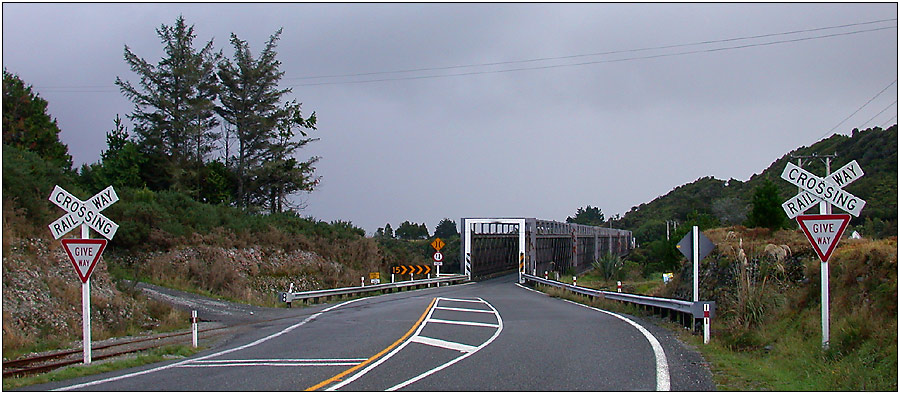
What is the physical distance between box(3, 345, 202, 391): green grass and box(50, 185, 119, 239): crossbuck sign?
223 centimetres

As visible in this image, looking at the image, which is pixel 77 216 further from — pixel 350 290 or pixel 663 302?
pixel 350 290

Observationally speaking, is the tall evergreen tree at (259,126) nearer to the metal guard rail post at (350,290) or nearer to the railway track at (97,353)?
the metal guard rail post at (350,290)

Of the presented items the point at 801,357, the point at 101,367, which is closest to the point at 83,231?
the point at 101,367

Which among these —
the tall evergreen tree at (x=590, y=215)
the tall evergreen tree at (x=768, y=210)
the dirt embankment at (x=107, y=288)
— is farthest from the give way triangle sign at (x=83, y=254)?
the tall evergreen tree at (x=590, y=215)

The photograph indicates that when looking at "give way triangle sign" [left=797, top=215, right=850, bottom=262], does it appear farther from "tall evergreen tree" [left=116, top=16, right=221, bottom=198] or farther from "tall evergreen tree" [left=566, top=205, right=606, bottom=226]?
"tall evergreen tree" [left=566, top=205, right=606, bottom=226]

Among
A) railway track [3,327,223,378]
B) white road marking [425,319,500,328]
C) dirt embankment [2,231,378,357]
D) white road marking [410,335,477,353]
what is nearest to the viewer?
railway track [3,327,223,378]

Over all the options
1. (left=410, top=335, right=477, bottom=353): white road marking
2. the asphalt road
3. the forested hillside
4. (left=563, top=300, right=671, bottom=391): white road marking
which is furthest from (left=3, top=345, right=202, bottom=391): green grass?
the forested hillside

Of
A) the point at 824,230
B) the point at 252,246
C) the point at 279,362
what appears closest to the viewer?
the point at 824,230

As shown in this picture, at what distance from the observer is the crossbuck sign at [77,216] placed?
12.5m

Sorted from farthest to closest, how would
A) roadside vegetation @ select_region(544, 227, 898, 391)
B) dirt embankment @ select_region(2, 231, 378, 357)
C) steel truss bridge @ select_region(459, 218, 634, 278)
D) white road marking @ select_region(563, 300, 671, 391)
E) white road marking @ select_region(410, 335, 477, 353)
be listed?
steel truss bridge @ select_region(459, 218, 634, 278), dirt embankment @ select_region(2, 231, 378, 357), white road marking @ select_region(410, 335, 477, 353), roadside vegetation @ select_region(544, 227, 898, 391), white road marking @ select_region(563, 300, 671, 391)

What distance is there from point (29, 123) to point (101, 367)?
40.7 meters

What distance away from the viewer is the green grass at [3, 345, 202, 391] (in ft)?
33.6

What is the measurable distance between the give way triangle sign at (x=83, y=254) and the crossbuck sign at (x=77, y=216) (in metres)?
0.26

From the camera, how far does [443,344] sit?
13562 millimetres
